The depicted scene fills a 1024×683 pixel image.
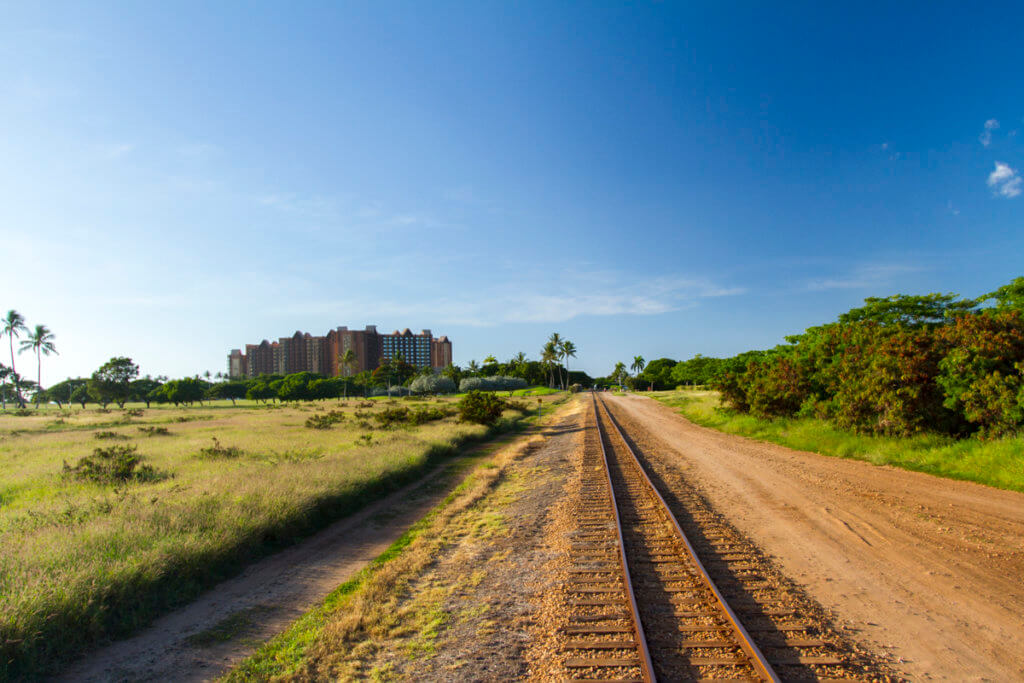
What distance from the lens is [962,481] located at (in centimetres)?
1306

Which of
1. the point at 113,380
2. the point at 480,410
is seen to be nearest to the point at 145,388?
the point at 113,380

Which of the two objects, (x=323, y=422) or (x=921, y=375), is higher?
(x=921, y=375)

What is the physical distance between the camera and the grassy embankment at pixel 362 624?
218 inches

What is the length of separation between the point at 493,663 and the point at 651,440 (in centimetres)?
2118

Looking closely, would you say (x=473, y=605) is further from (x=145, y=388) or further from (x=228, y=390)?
(x=228, y=390)

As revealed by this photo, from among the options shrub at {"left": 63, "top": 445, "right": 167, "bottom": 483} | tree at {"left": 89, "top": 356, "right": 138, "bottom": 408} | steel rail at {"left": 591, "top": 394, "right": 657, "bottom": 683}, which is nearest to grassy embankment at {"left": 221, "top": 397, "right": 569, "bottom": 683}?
steel rail at {"left": 591, "top": 394, "right": 657, "bottom": 683}

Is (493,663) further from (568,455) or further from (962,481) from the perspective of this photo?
(568,455)

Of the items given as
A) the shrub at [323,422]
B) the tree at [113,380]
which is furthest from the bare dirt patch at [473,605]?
the tree at [113,380]

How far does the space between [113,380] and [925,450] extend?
334 ft

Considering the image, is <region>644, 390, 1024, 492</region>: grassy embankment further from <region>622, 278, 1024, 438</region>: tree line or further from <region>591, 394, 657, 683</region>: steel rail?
<region>591, 394, 657, 683</region>: steel rail

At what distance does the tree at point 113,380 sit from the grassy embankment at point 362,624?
93.8m

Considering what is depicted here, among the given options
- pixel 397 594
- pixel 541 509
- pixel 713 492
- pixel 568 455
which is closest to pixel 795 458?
pixel 713 492

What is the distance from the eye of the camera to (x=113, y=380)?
81.9 m

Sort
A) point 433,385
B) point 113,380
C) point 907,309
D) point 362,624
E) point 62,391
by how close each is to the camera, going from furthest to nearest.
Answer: point 433,385, point 62,391, point 113,380, point 907,309, point 362,624
